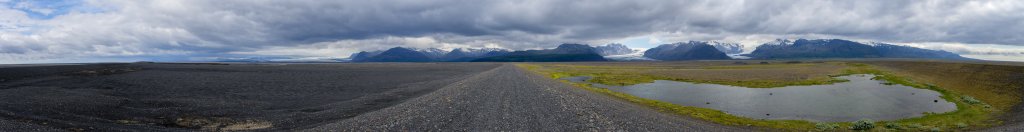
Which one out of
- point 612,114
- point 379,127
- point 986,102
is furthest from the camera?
point 986,102

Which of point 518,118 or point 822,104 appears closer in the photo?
point 518,118

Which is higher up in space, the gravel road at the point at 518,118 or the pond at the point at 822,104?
the gravel road at the point at 518,118

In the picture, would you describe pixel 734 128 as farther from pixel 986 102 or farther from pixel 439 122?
pixel 986 102

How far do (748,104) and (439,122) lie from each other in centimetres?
2962

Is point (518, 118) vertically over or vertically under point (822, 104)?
over

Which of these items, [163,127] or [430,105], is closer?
[163,127]

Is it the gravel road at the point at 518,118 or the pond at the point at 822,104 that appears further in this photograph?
the pond at the point at 822,104

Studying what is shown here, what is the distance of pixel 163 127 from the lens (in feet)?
96.4

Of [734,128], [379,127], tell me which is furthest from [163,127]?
[734,128]

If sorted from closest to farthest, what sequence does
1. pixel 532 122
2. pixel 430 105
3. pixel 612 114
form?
1. pixel 532 122
2. pixel 612 114
3. pixel 430 105

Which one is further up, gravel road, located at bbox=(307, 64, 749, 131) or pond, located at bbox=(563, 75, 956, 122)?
gravel road, located at bbox=(307, 64, 749, 131)

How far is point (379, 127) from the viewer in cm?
2816

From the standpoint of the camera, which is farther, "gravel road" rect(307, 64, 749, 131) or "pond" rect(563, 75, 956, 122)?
"pond" rect(563, 75, 956, 122)

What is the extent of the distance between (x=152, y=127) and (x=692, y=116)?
33.3 meters
